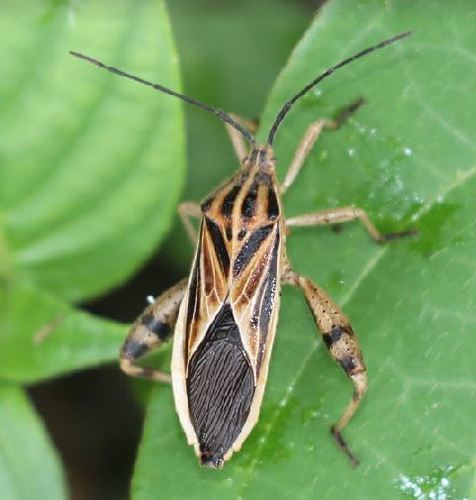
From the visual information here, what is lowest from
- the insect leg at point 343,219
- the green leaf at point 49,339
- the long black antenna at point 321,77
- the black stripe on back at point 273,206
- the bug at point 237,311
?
the green leaf at point 49,339

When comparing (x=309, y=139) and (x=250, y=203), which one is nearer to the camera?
(x=309, y=139)

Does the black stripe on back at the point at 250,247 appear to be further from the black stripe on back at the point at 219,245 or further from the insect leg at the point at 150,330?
the insect leg at the point at 150,330

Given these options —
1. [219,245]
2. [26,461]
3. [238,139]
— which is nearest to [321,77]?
[219,245]

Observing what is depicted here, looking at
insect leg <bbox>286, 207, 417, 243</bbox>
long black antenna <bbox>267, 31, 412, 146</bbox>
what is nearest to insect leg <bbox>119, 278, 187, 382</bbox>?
insect leg <bbox>286, 207, 417, 243</bbox>

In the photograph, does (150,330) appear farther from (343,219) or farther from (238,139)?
(238,139)

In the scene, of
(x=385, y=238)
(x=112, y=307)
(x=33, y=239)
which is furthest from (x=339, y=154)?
(x=112, y=307)

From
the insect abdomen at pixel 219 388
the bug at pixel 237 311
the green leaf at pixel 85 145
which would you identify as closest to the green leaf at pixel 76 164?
the green leaf at pixel 85 145
